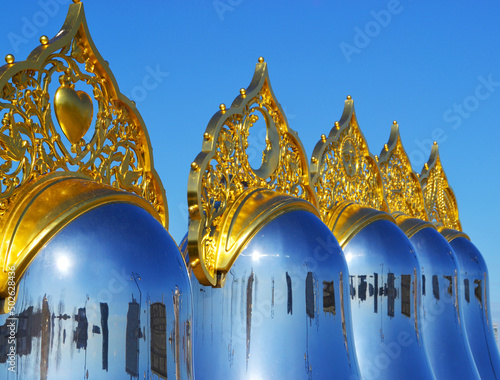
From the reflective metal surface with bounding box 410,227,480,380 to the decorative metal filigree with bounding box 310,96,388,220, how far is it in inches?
23.3

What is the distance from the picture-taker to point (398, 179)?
21.9ft

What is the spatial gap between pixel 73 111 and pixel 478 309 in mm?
5454

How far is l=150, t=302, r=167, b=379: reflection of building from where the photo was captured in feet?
8.52

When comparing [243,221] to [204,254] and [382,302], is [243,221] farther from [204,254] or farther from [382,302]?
[382,302]

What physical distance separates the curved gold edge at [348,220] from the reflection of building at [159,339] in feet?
7.53

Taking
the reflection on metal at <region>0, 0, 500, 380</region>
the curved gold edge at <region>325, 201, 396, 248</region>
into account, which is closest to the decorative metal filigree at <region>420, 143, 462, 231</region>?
the reflection on metal at <region>0, 0, 500, 380</region>

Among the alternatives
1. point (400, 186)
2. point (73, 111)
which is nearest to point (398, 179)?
point (400, 186)

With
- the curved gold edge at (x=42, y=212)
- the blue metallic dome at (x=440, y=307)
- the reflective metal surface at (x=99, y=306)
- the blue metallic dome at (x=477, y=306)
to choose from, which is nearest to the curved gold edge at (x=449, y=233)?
the blue metallic dome at (x=477, y=306)

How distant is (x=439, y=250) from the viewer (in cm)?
616

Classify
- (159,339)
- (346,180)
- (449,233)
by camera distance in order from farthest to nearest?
(449,233) < (346,180) < (159,339)

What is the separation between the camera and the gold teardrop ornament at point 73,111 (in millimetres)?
2801

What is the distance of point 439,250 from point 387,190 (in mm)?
697

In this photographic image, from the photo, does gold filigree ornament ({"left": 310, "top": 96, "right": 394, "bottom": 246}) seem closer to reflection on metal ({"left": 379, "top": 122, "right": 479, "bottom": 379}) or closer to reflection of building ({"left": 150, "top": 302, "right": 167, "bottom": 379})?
reflection on metal ({"left": 379, "top": 122, "right": 479, "bottom": 379})

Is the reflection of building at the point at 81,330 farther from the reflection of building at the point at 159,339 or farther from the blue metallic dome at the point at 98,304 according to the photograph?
the reflection of building at the point at 159,339
